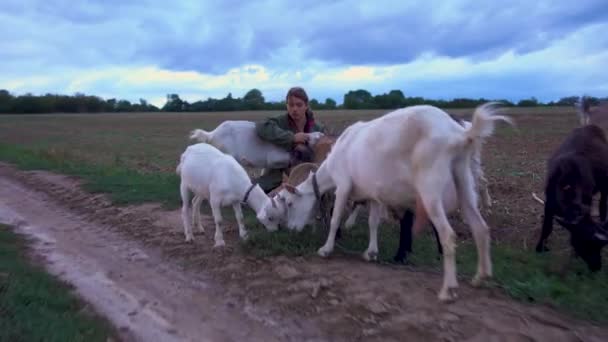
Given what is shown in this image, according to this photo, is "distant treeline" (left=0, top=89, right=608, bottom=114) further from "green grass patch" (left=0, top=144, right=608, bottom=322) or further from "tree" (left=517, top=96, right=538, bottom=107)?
"green grass patch" (left=0, top=144, right=608, bottom=322)

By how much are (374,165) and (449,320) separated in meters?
1.97

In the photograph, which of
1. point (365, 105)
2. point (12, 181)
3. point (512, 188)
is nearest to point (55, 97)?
point (365, 105)

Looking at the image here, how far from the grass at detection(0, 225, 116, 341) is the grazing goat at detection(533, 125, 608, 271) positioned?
532cm

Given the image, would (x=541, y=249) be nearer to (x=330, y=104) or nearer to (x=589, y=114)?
(x=589, y=114)

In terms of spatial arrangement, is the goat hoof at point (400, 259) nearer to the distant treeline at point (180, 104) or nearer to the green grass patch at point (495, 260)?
the green grass patch at point (495, 260)

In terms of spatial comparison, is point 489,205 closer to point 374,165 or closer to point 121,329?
point 374,165

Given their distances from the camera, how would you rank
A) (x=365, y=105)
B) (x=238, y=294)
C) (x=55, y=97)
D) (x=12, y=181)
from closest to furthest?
(x=238, y=294) → (x=12, y=181) → (x=365, y=105) → (x=55, y=97)

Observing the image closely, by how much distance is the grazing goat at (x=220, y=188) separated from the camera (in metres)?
7.71

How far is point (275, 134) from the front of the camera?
30.0ft

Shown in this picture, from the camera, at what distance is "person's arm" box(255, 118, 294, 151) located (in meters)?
9.07

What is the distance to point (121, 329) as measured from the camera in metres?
5.06

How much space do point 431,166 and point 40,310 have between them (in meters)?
3.95

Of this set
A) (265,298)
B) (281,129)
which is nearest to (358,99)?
(281,129)

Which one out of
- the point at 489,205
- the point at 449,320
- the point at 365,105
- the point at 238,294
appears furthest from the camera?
the point at 365,105
